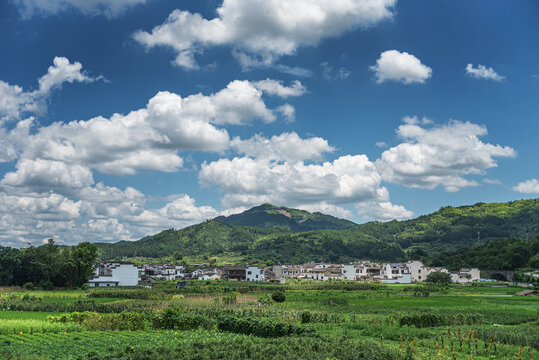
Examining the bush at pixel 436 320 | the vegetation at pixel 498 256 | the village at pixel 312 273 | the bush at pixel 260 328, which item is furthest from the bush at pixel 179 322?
the vegetation at pixel 498 256

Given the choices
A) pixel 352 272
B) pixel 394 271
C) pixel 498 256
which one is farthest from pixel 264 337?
pixel 498 256

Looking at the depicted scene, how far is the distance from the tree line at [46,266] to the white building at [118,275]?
38.7 feet

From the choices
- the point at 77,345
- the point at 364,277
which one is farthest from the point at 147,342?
the point at 364,277

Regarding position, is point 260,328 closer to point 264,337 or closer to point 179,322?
point 264,337

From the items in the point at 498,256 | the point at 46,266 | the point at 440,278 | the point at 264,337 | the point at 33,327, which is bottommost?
the point at 440,278

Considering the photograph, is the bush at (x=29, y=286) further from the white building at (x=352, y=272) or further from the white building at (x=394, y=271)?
the white building at (x=394, y=271)

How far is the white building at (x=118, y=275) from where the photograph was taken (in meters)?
93.2

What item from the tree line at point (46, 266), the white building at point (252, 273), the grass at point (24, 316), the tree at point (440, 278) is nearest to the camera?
the grass at point (24, 316)

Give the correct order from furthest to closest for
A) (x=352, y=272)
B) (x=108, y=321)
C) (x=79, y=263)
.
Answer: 1. (x=352, y=272)
2. (x=79, y=263)
3. (x=108, y=321)

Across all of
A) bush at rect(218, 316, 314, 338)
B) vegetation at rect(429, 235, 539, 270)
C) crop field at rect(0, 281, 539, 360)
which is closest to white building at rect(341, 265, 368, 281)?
vegetation at rect(429, 235, 539, 270)

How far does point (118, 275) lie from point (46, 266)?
65.8 feet

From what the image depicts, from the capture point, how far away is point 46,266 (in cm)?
7775

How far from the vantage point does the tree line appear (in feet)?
250

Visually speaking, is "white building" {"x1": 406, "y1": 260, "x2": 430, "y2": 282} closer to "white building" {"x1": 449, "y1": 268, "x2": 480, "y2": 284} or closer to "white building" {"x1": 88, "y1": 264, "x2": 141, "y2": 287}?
"white building" {"x1": 449, "y1": 268, "x2": 480, "y2": 284}
